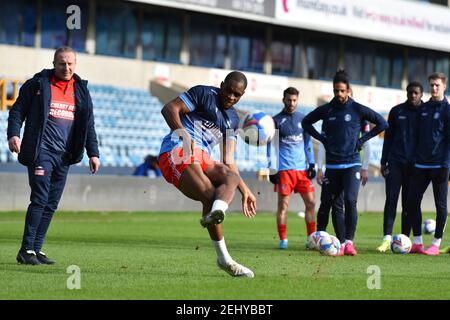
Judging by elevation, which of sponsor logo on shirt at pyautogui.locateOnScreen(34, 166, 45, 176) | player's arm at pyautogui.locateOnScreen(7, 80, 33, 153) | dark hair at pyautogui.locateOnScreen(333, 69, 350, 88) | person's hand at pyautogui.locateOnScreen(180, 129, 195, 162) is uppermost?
dark hair at pyautogui.locateOnScreen(333, 69, 350, 88)

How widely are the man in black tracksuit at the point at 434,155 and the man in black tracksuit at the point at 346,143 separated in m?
0.68

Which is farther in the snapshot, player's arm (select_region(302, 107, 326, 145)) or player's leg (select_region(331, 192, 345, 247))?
player's arm (select_region(302, 107, 326, 145))

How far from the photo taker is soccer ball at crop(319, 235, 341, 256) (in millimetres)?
13078

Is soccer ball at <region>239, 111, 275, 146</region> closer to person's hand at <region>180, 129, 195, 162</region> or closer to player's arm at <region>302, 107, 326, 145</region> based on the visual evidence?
player's arm at <region>302, 107, 326, 145</region>

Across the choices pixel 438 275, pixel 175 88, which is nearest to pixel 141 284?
pixel 438 275

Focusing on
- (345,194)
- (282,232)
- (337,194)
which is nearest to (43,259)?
(345,194)

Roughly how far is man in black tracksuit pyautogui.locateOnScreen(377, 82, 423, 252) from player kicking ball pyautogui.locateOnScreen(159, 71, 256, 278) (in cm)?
458

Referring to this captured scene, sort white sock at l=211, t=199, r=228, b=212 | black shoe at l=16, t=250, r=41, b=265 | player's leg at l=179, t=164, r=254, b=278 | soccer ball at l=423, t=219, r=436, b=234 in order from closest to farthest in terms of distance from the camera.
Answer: white sock at l=211, t=199, r=228, b=212
player's leg at l=179, t=164, r=254, b=278
black shoe at l=16, t=250, r=41, b=265
soccer ball at l=423, t=219, r=436, b=234

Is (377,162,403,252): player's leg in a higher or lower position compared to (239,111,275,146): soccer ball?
lower

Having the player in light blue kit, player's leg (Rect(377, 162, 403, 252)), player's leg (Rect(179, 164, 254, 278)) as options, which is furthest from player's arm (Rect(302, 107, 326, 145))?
player's leg (Rect(179, 164, 254, 278))

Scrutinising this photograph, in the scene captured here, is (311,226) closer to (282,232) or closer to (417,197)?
(282,232)

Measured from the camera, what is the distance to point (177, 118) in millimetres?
9906

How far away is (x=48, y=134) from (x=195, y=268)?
2.15m

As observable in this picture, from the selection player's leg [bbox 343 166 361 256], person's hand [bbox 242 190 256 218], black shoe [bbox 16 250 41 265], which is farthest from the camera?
player's leg [bbox 343 166 361 256]
